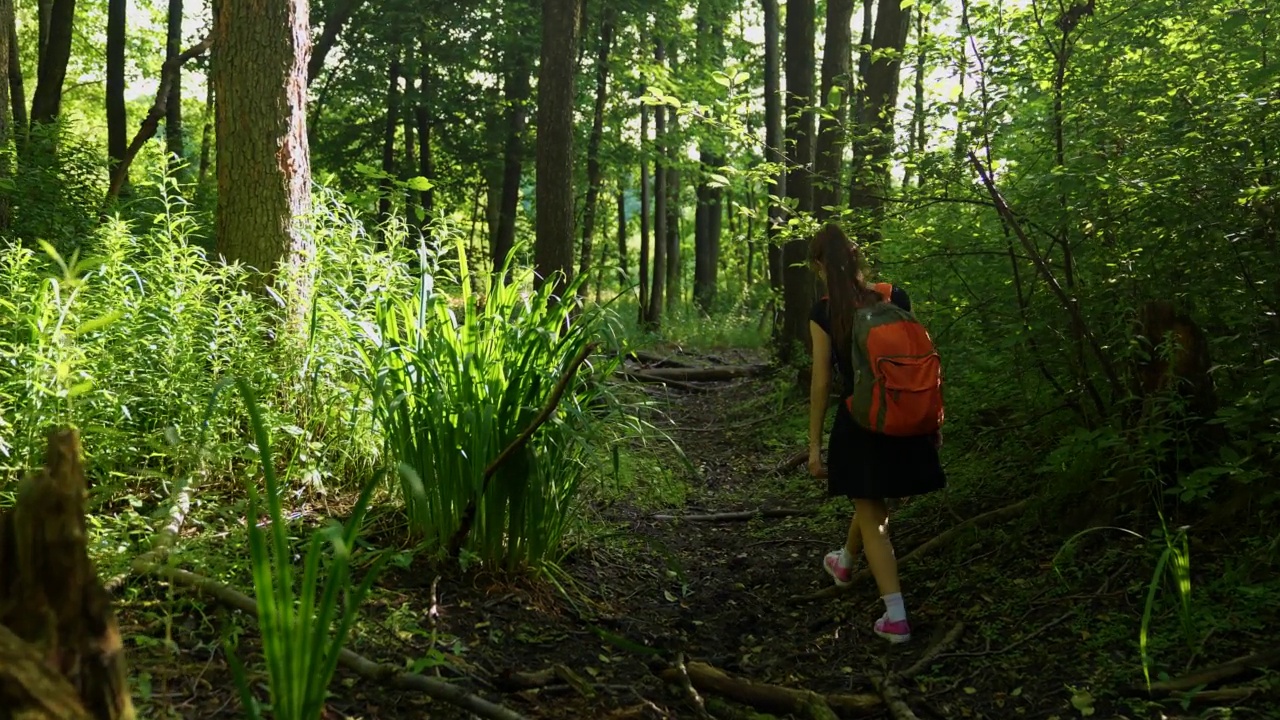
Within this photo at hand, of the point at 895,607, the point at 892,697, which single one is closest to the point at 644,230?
the point at 895,607

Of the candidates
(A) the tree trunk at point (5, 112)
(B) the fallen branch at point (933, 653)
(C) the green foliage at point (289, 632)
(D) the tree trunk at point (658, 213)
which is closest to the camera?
(C) the green foliage at point (289, 632)

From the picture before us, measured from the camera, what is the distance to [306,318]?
4.07 m

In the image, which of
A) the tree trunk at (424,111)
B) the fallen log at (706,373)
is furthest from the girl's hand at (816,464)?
the tree trunk at (424,111)

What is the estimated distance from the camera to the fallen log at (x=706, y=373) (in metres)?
11.0

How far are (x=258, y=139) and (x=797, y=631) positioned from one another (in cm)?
360

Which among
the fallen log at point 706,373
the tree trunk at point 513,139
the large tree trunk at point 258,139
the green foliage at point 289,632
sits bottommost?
the fallen log at point 706,373

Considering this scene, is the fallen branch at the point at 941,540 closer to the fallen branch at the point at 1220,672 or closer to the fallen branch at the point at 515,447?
the fallen branch at the point at 1220,672

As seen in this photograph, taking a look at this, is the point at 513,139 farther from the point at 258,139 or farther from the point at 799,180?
the point at 258,139

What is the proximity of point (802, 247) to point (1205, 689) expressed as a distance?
7.12m

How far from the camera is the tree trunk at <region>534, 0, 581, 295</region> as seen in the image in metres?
8.52

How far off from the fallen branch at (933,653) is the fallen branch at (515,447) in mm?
1545

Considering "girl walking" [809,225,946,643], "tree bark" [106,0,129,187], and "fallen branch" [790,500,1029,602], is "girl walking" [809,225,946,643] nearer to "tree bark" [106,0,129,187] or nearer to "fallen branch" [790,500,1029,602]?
"fallen branch" [790,500,1029,602]

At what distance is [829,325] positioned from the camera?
371 cm

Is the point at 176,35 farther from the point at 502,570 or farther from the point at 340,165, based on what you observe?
the point at 502,570
